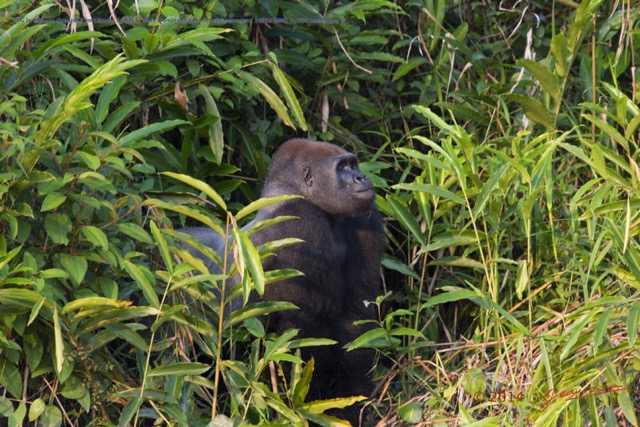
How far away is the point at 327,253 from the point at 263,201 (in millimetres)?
958

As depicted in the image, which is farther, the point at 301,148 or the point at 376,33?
the point at 376,33

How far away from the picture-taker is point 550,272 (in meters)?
4.23

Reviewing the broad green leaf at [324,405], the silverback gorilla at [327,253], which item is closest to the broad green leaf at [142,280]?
the broad green leaf at [324,405]

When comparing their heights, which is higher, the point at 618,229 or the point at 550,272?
the point at 618,229

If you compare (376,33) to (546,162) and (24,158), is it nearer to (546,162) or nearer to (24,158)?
(546,162)

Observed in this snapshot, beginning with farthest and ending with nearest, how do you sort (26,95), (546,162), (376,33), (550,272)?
(376,33) < (550,272) < (26,95) < (546,162)

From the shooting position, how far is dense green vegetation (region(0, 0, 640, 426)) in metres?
3.25

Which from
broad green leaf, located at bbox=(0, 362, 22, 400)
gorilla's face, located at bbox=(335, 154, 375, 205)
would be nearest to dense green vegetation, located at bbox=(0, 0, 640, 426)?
broad green leaf, located at bbox=(0, 362, 22, 400)

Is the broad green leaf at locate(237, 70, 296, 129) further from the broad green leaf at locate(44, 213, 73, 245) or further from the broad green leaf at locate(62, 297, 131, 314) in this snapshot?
the broad green leaf at locate(62, 297, 131, 314)

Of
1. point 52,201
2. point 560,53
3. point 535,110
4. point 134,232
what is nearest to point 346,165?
point 535,110

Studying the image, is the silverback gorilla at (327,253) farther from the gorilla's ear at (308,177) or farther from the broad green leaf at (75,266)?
the broad green leaf at (75,266)

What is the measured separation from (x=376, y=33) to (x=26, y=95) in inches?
66.2

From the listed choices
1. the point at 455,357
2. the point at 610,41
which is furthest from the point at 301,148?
the point at 610,41

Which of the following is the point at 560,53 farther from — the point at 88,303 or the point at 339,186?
the point at 88,303
